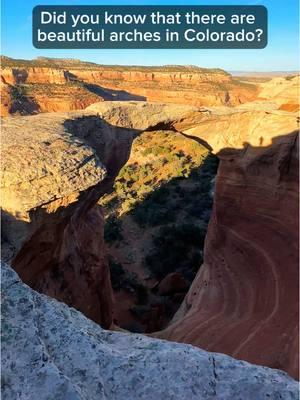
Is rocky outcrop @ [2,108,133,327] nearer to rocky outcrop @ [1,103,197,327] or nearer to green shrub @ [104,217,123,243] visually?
rocky outcrop @ [1,103,197,327]

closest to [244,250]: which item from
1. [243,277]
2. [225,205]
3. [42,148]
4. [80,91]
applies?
[243,277]

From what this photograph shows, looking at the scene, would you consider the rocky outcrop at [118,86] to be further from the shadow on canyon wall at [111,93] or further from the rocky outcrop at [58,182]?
the rocky outcrop at [58,182]

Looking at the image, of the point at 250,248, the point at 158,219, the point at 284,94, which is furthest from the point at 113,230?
the point at 284,94

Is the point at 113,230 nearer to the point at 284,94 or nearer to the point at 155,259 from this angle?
the point at 155,259

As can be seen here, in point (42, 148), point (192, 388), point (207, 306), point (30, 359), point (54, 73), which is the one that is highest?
point (54, 73)

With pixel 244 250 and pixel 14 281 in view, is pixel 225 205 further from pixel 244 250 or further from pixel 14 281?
pixel 14 281
